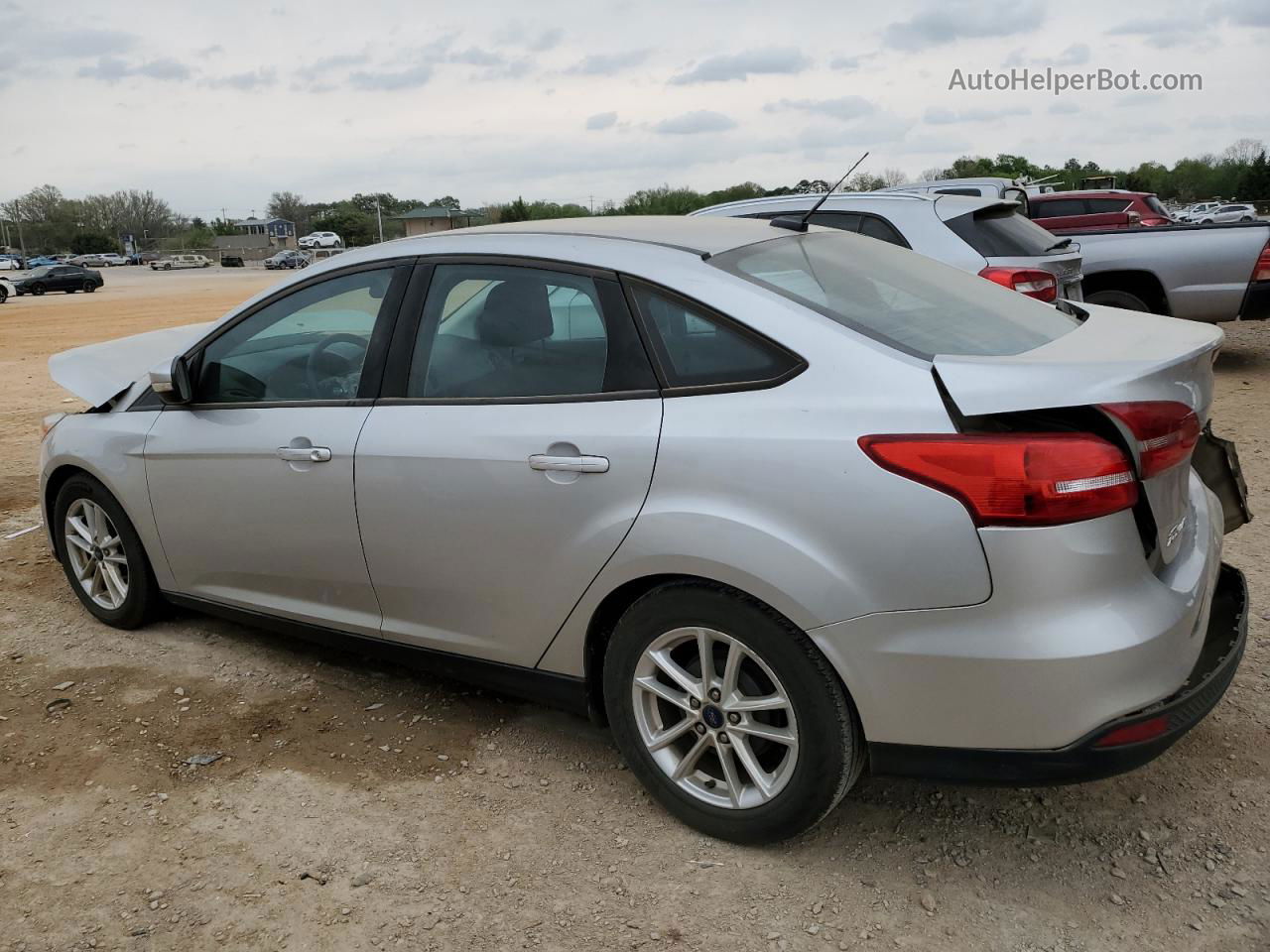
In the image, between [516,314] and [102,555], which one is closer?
[516,314]

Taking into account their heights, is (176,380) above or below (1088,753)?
above

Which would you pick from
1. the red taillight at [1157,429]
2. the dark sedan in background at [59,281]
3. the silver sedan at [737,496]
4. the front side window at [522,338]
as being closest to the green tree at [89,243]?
the dark sedan in background at [59,281]

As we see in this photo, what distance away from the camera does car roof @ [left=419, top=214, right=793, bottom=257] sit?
10.4 ft

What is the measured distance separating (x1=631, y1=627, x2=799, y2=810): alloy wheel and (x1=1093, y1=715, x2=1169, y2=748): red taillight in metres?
0.69

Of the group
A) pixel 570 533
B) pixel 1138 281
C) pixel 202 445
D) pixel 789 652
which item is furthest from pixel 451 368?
pixel 1138 281

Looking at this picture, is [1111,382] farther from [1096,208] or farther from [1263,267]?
[1096,208]

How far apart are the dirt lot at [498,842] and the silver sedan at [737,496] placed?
264 mm

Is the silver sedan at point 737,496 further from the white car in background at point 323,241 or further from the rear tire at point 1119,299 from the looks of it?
the white car in background at point 323,241

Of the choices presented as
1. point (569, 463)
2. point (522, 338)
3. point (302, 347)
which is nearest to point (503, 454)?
point (569, 463)

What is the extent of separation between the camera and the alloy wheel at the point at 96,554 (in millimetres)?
4477

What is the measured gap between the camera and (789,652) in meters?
2.59

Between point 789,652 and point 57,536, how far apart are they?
3.57 metres

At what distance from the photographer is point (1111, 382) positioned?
238cm

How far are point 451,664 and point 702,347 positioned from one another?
1334mm
